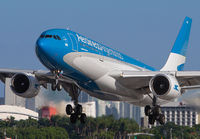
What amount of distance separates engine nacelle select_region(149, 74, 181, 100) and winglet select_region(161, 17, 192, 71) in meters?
10.6

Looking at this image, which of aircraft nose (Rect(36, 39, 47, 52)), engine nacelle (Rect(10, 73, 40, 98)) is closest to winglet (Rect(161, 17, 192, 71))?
engine nacelle (Rect(10, 73, 40, 98))

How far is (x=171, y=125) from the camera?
10688 cm

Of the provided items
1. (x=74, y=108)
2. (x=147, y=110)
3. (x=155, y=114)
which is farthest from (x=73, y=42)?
(x=147, y=110)

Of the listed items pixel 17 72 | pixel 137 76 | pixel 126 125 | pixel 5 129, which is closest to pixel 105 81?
pixel 137 76

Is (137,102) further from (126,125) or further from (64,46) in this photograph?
(126,125)

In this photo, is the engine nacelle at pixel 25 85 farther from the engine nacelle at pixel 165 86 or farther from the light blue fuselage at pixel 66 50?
the engine nacelle at pixel 165 86

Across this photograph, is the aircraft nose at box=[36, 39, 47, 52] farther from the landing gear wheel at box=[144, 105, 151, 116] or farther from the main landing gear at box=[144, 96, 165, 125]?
the landing gear wheel at box=[144, 105, 151, 116]

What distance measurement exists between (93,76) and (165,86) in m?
5.30

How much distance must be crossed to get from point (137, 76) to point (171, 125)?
7350 centimetres

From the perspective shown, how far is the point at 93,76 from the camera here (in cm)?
3456

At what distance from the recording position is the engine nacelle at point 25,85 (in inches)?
1470

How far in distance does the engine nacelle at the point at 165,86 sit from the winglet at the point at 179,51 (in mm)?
10620

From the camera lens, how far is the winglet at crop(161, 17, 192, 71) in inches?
1845

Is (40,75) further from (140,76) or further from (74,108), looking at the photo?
(140,76)
